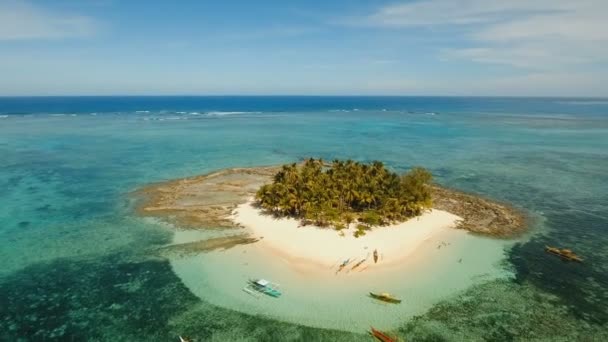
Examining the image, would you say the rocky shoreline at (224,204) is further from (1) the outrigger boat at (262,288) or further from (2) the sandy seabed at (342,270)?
(1) the outrigger boat at (262,288)

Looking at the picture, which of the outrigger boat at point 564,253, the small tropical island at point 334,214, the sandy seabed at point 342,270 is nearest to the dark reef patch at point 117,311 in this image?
the sandy seabed at point 342,270

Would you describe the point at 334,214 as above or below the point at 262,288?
above

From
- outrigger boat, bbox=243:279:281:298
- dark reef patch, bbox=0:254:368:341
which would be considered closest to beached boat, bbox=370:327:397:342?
dark reef patch, bbox=0:254:368:341

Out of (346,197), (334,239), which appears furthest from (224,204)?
(334,239)

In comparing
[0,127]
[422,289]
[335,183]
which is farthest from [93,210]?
[0,127]

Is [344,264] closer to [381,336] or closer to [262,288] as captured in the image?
[262,288]

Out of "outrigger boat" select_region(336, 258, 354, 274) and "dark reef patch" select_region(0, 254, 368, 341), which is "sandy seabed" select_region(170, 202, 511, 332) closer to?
"outrigger boat" select_region(336, 258, 354, 274)
